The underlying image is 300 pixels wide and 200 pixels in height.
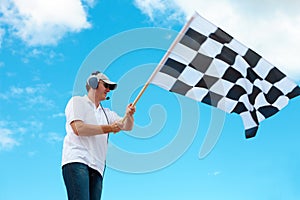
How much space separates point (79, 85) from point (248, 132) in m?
1.46

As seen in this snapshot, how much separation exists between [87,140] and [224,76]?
4.40 ft

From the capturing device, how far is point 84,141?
258cm

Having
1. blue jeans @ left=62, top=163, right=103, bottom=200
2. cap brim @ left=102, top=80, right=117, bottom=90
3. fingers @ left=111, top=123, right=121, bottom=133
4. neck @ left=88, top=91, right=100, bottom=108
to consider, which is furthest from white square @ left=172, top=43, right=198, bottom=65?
blue jeans @ left=62, top=163, right=103, bottom=200

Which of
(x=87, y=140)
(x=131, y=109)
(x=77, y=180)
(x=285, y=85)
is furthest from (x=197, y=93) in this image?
(x=77, y=180)

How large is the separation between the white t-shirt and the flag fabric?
2.25ft

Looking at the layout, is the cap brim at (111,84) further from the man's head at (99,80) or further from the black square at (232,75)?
the black square at (232,75)

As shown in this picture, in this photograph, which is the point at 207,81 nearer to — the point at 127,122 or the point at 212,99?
the point at 212,99

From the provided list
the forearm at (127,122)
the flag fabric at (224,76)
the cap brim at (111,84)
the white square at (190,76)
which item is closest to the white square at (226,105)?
the flag fabric at (224,76)

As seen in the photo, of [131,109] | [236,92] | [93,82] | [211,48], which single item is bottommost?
[131,109]

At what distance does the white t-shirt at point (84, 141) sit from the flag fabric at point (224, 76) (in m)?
0.68

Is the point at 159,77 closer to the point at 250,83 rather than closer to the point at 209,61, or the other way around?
the point at 209,61

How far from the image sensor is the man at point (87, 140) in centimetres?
248

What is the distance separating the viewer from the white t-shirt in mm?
2534

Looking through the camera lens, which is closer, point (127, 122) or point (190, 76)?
point (127, 122)
